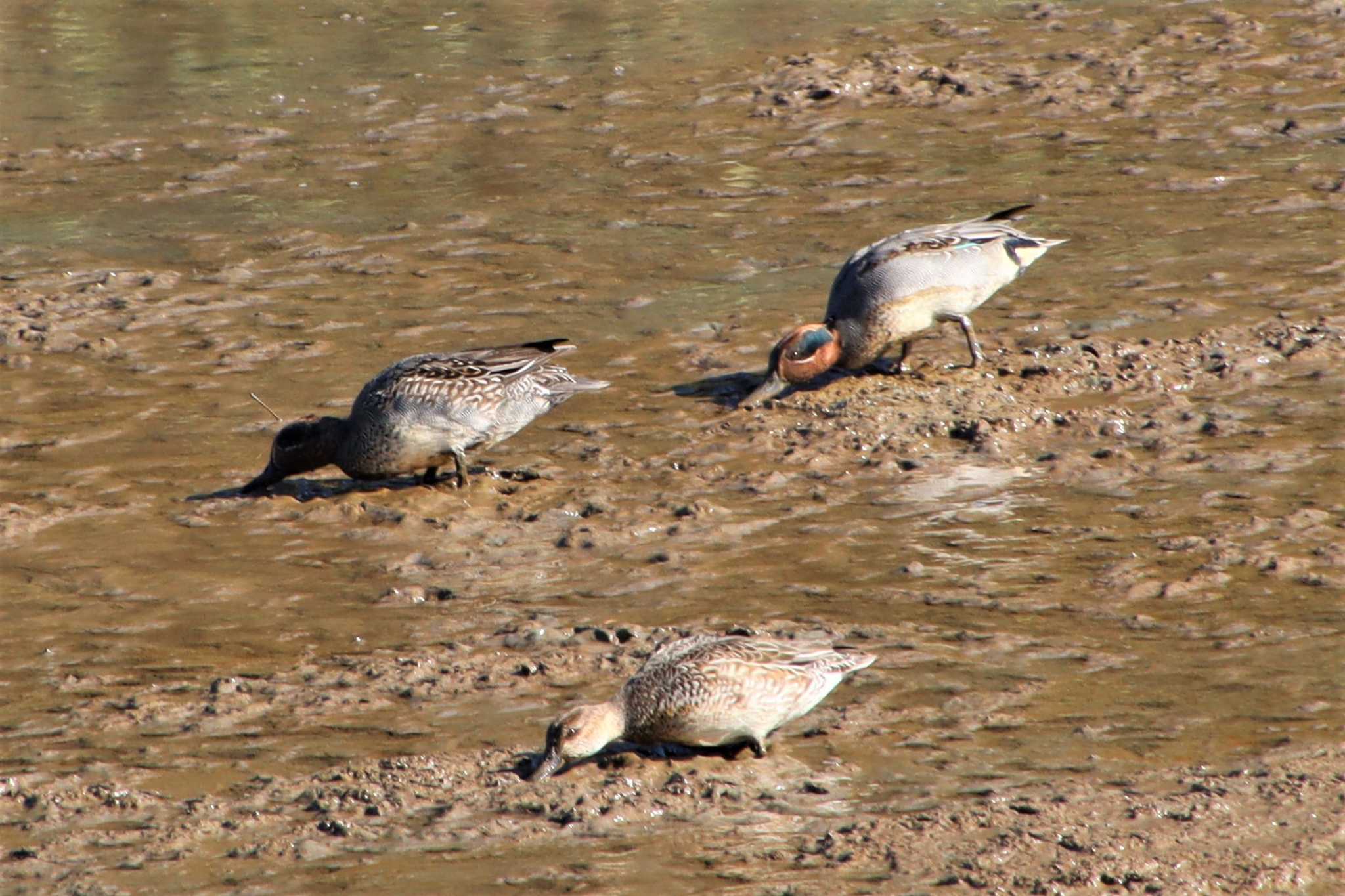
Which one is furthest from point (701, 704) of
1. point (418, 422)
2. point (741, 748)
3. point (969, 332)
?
point (969, 332)

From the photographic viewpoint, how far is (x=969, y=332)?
8531 millimetres

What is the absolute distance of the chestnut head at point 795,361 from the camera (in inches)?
325

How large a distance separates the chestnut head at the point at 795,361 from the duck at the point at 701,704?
3.27m

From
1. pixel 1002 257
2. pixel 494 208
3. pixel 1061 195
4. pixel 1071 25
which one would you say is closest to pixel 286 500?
pixel 1002 257

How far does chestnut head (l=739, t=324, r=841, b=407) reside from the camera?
8.27m

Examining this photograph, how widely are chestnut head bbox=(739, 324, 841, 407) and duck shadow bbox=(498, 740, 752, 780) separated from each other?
326 centimetres

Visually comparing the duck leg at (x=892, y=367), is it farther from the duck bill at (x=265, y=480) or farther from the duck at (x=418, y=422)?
the duck bill at (x=265, y=480)

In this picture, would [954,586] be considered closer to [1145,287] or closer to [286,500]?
[286,500]

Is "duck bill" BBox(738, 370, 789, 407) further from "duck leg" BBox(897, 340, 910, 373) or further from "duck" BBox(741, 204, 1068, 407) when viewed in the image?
"duck leg" BBox(897, 340, 910, 373)

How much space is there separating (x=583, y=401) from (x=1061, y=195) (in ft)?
13.0

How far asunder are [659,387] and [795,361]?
0.67 metres

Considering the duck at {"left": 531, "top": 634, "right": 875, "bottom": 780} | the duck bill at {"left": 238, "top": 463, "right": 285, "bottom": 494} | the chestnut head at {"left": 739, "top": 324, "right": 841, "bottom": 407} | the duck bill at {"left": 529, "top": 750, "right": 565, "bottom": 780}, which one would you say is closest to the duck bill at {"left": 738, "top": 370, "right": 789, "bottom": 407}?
the chestnut head at {"left": 739, "top": 324, "right": 841, "bottom": 407}

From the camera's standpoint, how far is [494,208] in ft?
37.5

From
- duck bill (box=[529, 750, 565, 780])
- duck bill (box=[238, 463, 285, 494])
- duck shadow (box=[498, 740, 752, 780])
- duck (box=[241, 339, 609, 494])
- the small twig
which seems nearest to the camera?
duck bill (box=[529, 750, 565, 780])
